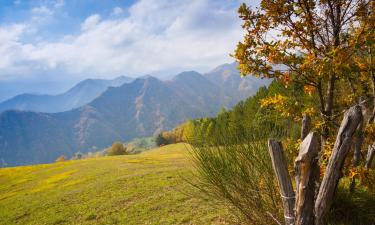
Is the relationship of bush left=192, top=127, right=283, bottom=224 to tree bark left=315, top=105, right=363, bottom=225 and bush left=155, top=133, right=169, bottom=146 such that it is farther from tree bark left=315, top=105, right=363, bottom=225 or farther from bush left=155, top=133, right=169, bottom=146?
bush left=155, top=133, right=169, bottom=146

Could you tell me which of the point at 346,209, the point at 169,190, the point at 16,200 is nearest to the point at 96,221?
the point at 169,190

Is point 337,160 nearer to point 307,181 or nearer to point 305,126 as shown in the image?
point 307,181

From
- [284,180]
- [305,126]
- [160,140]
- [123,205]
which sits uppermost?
[305,126]

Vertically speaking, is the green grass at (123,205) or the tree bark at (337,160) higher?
the tree bark at (337,160)

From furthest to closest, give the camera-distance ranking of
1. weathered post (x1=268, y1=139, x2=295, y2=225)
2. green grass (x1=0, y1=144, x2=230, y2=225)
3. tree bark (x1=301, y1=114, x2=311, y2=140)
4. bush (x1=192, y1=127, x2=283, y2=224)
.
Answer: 1. green grass (x1=0, y1=144, x2=230, y2=225)
2. bush (x1=192, y1=127, x2=283, y2=224)
3. tree bark (x1=301, y1=114, x2=311, y2=140)
4. weathered post (x1=268, y1=139, x2=295, y2=225)

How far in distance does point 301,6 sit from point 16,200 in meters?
30.2

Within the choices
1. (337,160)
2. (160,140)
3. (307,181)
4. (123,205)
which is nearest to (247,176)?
(307,181)

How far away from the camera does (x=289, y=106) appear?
702 centimetres

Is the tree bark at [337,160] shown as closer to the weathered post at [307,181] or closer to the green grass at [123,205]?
the weathered post at [307,181]

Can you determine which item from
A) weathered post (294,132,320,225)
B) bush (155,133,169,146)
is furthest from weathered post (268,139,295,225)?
bush (155,133,169,146)

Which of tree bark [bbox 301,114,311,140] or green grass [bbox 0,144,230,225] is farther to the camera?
green grass [bbox 0,144,230,225]

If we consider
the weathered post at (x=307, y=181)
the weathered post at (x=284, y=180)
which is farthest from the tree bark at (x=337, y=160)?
the weathered post at (x=284, y=180)

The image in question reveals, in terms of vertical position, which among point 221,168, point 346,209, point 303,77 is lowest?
point 346,209

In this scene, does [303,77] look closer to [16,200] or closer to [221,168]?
[221,168]
